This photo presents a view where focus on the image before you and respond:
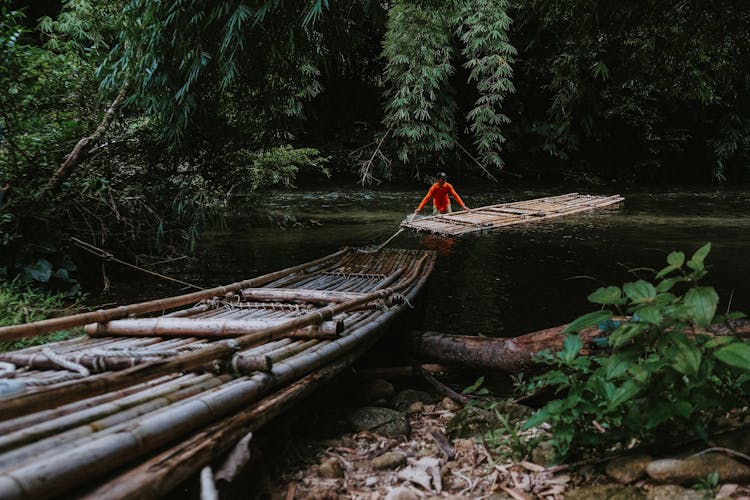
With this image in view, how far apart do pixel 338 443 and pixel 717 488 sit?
127 cm

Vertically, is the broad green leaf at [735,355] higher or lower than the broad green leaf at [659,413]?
higher

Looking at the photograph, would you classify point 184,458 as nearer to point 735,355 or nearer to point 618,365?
point 618,365

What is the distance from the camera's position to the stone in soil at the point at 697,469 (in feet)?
4.33

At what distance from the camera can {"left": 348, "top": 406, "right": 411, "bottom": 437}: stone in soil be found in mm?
2145

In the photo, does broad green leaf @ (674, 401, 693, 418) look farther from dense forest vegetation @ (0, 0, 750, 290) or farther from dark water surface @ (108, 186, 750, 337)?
dense forest vegetation @ (0, 0, 750, 290)

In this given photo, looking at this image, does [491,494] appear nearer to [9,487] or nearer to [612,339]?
[612,339]

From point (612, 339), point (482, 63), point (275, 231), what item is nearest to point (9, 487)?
point (612, 339)

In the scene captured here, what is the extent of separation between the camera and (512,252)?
6.80m

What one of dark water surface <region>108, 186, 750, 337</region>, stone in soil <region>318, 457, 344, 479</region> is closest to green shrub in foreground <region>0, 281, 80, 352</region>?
dark water surface <region>108, 186, 750, 337</region>

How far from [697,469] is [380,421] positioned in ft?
3.99

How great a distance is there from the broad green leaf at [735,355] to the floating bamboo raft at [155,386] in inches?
50.6

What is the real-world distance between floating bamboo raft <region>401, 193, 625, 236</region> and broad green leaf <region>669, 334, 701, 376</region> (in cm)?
516

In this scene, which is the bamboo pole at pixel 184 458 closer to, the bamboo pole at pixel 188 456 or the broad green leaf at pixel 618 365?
the bamboo pole at pixel 188 456

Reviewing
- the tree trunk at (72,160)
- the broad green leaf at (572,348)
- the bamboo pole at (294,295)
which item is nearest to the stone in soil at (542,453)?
the broad green leaf at (572,348)
